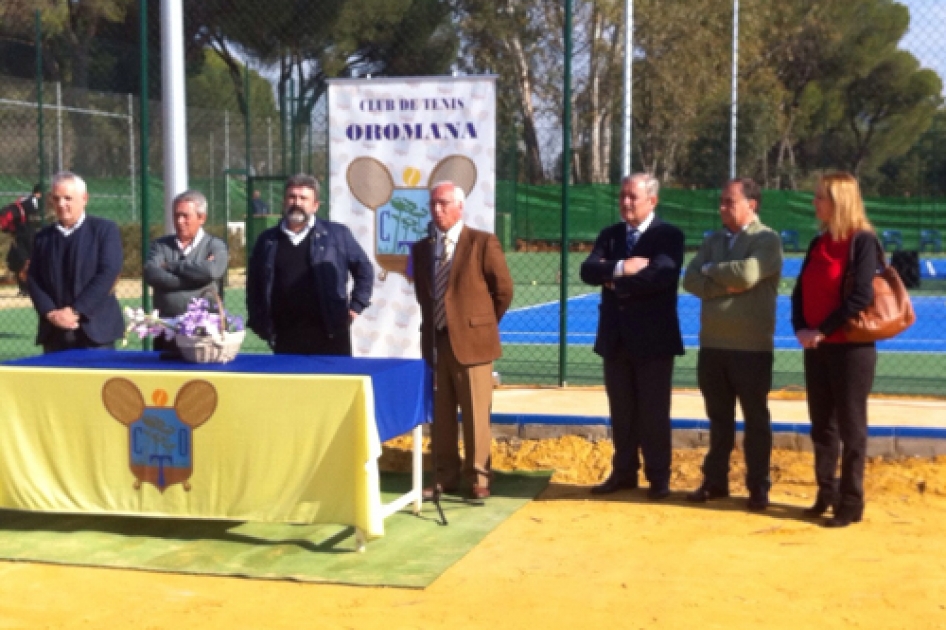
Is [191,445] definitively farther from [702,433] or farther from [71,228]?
[702,433]

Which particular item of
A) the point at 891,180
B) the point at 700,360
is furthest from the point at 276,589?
→ the point at 891,180

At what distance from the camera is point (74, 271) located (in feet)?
25.0

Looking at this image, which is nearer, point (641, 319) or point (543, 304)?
point (641, 319)

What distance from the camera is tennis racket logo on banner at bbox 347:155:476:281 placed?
9.34 metres

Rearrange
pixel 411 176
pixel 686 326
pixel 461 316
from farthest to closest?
Answer: pixel 686 326 → pixel 411 176 → pixel 461 316

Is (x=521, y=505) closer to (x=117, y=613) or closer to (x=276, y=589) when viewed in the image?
(x=276, y=589)

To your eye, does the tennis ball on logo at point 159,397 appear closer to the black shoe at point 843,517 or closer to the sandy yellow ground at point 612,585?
the sandy yellow ground at point 612,585

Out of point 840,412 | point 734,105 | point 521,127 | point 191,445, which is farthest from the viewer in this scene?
point 734,105

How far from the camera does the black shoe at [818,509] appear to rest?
696cm

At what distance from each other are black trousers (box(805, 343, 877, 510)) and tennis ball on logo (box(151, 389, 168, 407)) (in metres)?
3.26

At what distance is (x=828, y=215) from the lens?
6.68 m

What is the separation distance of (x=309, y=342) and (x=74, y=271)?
1.41 meters

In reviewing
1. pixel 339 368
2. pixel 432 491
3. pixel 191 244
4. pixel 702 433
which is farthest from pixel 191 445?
pixel 702 433

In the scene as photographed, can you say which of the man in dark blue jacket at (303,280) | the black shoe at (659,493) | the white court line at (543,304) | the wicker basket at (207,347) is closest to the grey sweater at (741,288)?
the black shoe at (659,493)
